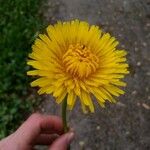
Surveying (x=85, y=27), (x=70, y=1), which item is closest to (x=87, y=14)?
(x=70, y=1)

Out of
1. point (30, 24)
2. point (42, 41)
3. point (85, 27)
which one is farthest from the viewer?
point (30, 24)

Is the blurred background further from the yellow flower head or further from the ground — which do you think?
the yellow flower head

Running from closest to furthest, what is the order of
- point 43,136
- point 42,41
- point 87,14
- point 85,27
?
point 42,41 → point 85,27 → point 43,136 → point 87,14

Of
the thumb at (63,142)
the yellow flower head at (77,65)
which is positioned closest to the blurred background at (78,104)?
the thumb at (63,142)

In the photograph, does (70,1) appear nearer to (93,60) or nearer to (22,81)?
(22,81)

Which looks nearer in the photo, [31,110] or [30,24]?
[31,110]

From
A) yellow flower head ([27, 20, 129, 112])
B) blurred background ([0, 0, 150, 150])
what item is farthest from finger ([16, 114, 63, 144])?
blurred background ([0, 0, 150, 150])

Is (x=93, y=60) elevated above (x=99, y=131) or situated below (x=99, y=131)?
above
